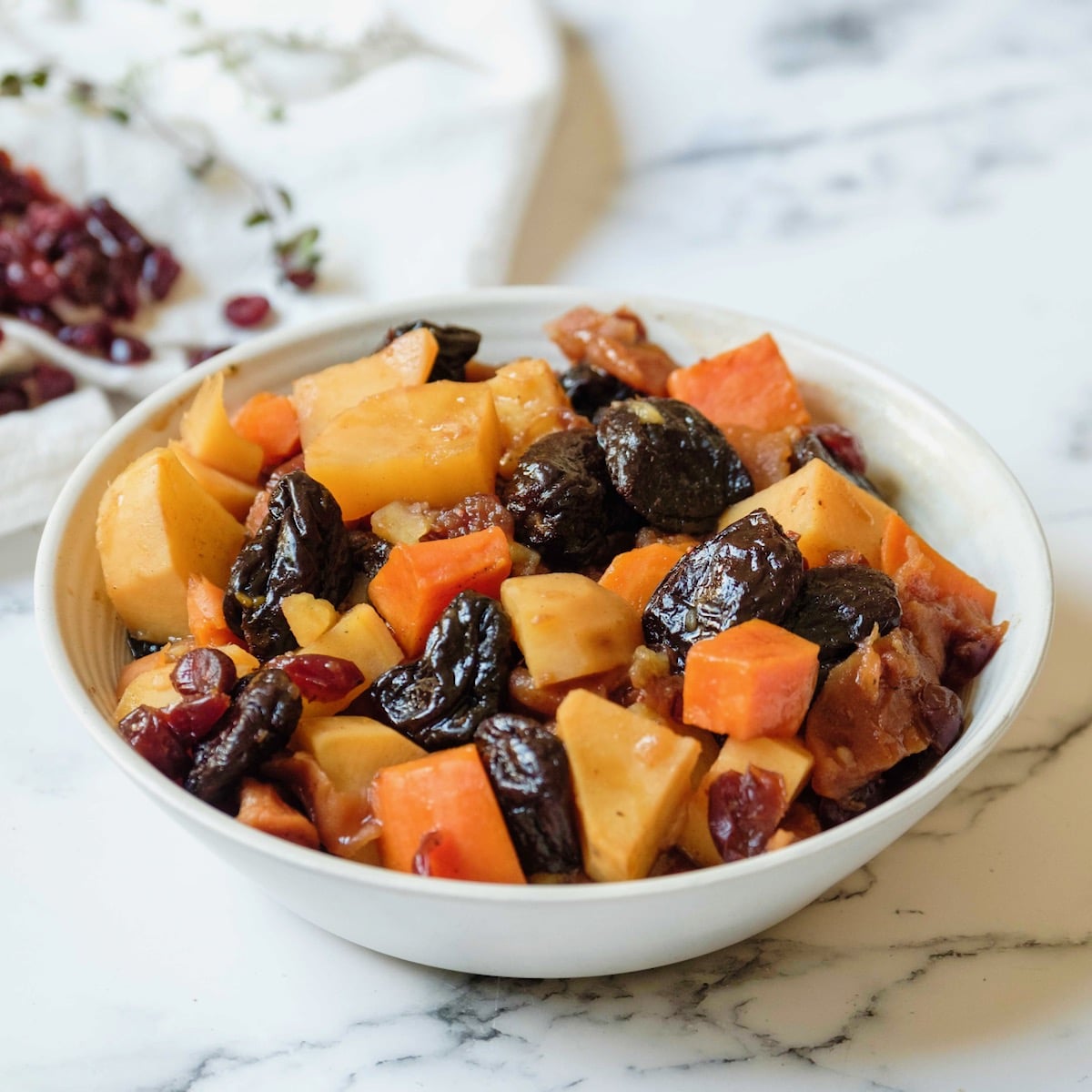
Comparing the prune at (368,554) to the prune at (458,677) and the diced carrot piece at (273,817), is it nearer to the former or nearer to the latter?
the prune at (458,677)

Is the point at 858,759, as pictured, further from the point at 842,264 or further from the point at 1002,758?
the point at 842,264

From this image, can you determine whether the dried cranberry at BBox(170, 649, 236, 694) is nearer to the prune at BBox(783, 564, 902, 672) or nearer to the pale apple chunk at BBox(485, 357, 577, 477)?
the pale apple chunk at BBox(485, 357, 577, 477)

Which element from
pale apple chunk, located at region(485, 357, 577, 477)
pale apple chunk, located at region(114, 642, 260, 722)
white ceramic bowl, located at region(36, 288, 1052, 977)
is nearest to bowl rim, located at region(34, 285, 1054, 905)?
white ceramic bowl, located at region(36, 288, 1052, 977)

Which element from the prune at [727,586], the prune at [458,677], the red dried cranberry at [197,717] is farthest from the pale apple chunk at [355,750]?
the prune at [727,586]

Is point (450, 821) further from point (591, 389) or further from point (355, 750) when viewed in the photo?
point (591, 389)

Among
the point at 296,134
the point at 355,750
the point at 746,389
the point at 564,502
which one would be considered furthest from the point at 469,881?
the point at 296,134

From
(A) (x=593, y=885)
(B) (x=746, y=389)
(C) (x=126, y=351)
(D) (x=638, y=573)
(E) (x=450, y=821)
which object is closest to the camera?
(A) (x=593, y=885)
